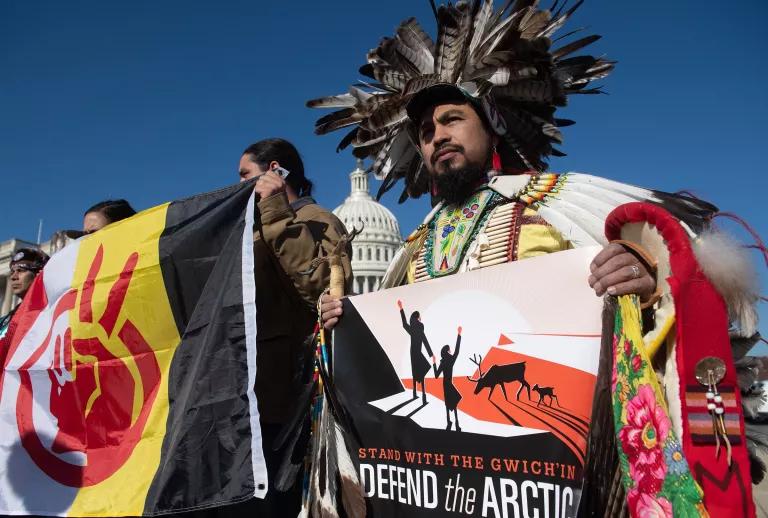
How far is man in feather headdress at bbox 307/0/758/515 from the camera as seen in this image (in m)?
1.60

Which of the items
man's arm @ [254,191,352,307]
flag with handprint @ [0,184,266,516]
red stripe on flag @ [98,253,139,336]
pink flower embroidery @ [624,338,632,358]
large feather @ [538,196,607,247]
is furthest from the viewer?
red stripe on flag @ [98,253,139,336]

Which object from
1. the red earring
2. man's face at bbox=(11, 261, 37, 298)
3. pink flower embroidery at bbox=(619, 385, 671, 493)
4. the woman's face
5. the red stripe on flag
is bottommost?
pink flower embroidery at bbox=(619, 385, 671, 493)

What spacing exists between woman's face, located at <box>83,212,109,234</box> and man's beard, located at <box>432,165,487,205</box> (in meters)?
2.81

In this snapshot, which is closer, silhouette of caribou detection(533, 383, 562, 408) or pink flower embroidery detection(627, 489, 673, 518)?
pink flower embroidery detection(627, 489, 673, 518)

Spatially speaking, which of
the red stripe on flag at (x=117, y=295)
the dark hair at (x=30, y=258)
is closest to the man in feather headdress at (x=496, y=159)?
the red stripe on flag at (x=117, y=295)

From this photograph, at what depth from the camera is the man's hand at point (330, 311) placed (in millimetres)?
2543

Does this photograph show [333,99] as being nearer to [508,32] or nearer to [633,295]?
[508,32]

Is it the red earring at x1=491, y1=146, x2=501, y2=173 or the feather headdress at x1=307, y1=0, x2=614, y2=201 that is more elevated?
the feather headdress at x1=307, y1=0, x2=614, y2=201

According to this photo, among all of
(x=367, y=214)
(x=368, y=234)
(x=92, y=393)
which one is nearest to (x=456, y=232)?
(x=92, y=393)

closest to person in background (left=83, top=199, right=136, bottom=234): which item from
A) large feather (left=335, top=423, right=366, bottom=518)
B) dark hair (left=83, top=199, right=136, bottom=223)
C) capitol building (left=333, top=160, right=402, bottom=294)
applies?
dark hair (left=83, top=199, right=136, bottom=223)

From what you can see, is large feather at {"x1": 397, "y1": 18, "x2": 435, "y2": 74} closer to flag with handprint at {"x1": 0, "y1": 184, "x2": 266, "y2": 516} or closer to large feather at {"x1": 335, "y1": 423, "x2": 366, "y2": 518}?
flag with handprint at {"x1": 0, "y1": 184, "x2": 266, "y2": 516}

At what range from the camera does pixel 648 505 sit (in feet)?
4.53

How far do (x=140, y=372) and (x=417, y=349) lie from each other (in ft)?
5.01

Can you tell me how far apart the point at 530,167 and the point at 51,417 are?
3144 mm
